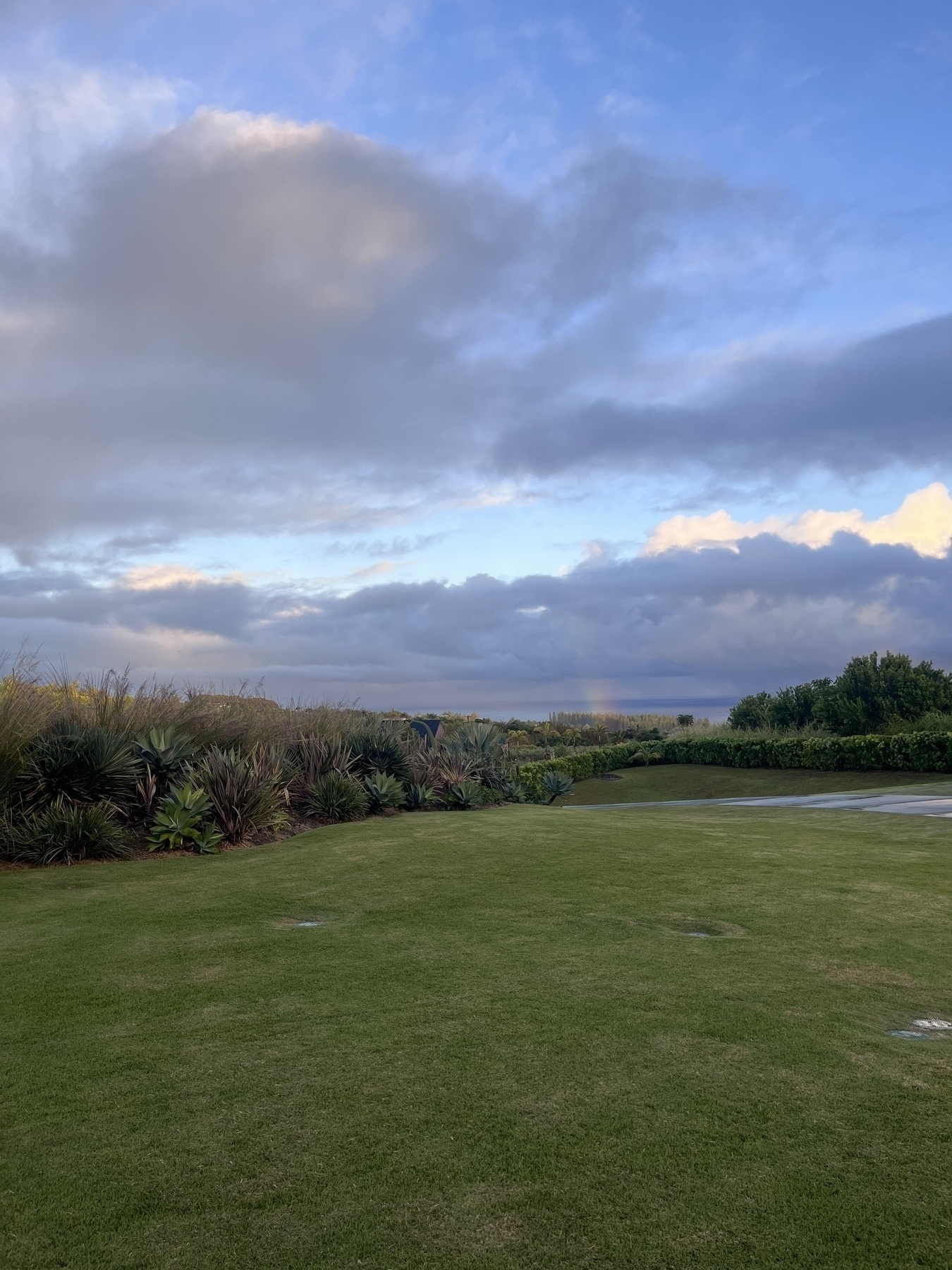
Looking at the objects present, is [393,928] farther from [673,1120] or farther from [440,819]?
[440,819]

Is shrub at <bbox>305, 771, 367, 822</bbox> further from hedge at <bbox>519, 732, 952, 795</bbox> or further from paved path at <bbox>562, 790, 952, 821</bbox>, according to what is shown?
hedge at <bbox>519, 732, 952, 795</bbox>

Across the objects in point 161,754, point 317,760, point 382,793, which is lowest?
point 382,793

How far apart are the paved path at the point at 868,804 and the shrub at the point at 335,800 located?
10.1 ft

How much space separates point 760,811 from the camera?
14.8m

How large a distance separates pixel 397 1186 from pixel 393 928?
10.7ft

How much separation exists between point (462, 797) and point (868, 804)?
23.1 feet

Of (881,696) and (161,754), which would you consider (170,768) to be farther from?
(881,696)

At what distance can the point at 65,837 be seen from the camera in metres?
9.41

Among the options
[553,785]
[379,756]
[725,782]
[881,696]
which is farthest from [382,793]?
[881,696]

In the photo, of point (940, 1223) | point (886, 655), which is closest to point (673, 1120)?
point (940, 1223)

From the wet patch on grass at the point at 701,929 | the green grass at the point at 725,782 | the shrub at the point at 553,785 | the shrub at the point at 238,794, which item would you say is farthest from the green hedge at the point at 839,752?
the wet patch on grass at the point at 701,929

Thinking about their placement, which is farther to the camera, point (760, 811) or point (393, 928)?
point (760, 811)

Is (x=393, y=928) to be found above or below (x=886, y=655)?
below

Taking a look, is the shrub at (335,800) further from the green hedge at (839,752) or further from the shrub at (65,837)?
the green hedge at (839,752)
